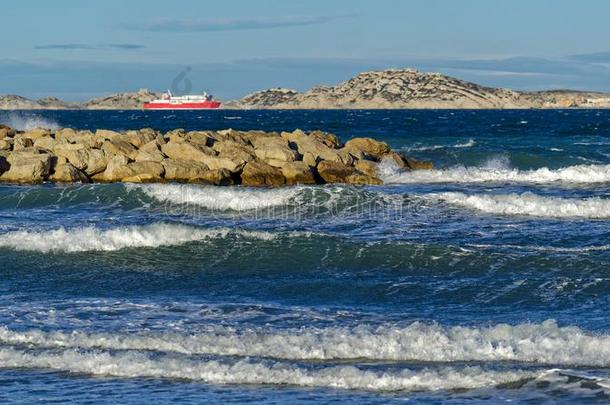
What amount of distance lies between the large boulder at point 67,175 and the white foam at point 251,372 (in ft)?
62.8

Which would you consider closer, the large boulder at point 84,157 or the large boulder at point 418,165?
the large boulder at point 84,157

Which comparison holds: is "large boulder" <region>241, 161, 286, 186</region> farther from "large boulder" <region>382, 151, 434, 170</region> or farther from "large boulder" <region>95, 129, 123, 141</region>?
"large boulder" <region>95, 129, 123, 141</region>

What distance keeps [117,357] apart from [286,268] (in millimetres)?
6028

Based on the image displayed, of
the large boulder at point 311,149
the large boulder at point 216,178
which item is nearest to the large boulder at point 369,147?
the large boulder at point 311,149

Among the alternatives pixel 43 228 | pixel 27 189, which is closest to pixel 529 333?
pixel 43 228

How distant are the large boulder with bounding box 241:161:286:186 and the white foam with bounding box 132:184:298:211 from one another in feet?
11.1

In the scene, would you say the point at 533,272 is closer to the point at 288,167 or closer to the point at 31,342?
the point at 31,342

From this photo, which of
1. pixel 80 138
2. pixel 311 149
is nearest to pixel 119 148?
pixel 80 138

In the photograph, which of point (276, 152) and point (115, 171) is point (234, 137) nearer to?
point (276, 152)

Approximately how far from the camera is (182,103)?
17875cm

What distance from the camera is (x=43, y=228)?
19.4 metres

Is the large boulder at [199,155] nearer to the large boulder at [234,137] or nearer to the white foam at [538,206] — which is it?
the large boulder at [234,137]

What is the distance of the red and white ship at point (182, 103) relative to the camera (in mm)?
178625

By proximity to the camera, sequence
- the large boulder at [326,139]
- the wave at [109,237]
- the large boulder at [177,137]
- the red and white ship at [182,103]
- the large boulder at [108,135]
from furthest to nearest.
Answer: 1. the red and white ship at [182,103]
2. the large boulder at [326,139]
3. the large boulder at [108,135]
4. the large boulder at [177,137]
5. the wave at [109,237]
